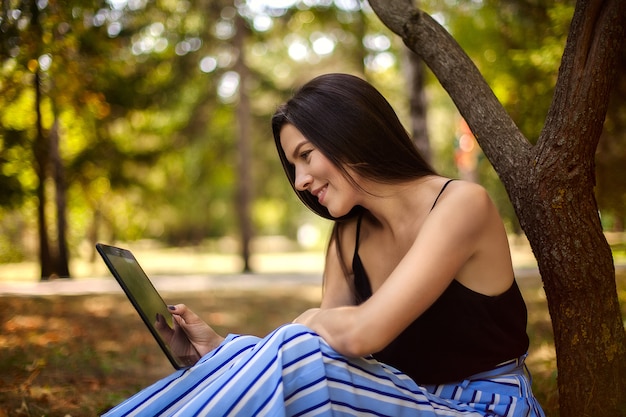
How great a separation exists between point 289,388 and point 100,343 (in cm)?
411

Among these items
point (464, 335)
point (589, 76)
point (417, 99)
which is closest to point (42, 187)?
point (417, 99)

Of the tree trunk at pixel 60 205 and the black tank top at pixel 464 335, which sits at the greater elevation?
the black tank top at pixel 464 335

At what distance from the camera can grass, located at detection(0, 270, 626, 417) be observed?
3.56 metres

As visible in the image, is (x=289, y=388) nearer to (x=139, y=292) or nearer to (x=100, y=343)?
(x=139, y=292)

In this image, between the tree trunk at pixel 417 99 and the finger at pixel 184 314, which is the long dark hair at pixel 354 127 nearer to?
the finger at pixel 184 314

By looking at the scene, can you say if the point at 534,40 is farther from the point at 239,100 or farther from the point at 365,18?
the point at 239,100

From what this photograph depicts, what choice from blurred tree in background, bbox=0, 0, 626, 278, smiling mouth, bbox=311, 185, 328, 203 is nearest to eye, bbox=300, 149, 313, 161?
smiling mouth, bbox=311, 185, 328, 203

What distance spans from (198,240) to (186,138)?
Answer: 20.3 meters

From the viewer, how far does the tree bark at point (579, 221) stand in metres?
2.65

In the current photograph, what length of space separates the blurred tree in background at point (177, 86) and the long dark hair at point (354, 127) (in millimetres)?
3685

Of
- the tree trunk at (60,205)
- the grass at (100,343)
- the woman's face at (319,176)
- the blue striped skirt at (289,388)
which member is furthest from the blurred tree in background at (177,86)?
the blue striped skirt at (289,388)

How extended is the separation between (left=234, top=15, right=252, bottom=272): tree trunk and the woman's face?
13.0 meters

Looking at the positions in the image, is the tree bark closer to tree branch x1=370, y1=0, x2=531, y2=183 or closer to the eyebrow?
tree branch x1=370, y1=0, x2=531, y2=183

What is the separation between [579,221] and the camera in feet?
8.71
